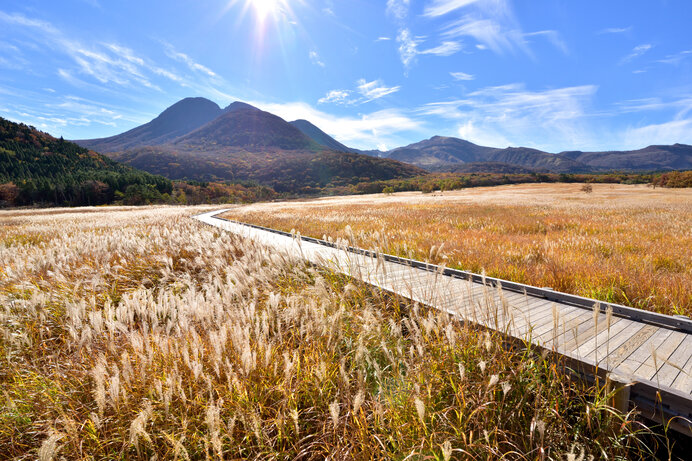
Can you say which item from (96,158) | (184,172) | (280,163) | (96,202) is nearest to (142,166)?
(184,172)

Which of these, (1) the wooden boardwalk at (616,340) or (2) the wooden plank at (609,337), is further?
(2) the wooden plank at (609,337)

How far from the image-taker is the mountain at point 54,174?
234 feet

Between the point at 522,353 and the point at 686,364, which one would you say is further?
the point at 522,353

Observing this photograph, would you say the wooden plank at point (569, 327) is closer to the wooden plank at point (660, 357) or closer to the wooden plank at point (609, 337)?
the wooden plank at point (609, 337)

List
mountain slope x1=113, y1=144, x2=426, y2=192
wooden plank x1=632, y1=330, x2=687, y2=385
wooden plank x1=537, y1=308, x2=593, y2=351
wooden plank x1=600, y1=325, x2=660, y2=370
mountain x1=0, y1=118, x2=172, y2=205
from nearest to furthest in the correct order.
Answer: wooden plank x1=632, y1=330, x2=687, y2=385 → wooden plank x1=600, y1=325, x2=660, y2=370 → wooden plank x1=537, y1=308, x2=593, y2=351 → mountain x1=0, y1=118, x2=172, y2=205 → mountain slope x1=113, y1=144, x2=426, y2=192

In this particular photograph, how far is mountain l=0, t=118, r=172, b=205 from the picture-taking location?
71.4 metres

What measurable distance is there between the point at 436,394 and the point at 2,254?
35.2 ft

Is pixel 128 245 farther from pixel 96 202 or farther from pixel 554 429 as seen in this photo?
pixel 96 202

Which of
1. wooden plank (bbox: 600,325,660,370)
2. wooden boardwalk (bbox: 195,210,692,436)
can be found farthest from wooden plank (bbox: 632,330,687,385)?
wooden plank (bbox: 600,325,660,370)

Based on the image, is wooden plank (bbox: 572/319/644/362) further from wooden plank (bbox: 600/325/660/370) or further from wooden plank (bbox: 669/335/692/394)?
wooden plank (bbox: 669/335/692/394)

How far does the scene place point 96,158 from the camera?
12388 centimetres

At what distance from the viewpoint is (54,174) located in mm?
101250

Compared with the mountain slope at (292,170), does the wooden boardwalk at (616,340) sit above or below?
below

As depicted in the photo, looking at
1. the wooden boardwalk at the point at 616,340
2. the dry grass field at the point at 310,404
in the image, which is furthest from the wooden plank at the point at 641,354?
the dry grass field at the point at 310,404
